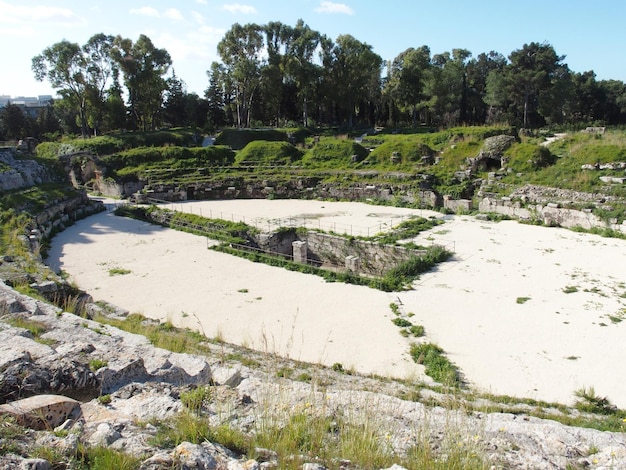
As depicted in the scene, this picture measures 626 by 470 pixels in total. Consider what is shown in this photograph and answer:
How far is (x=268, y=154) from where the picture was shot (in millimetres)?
42031

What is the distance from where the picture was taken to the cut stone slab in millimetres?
4750

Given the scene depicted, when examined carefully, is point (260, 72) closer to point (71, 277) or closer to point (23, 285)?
point (71, 277)

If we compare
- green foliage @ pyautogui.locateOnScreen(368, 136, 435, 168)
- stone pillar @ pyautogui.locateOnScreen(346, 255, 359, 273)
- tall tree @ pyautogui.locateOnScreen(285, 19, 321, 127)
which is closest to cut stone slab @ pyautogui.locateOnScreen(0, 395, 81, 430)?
stone pillar @ pyautogui.locateOnScreen(346, 255, 359, 273)

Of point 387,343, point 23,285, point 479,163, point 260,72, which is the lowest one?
point 387,343

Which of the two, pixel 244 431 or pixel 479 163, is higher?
pixel 479 163

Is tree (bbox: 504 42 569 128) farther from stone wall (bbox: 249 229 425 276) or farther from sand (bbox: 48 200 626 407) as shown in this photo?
stone wall (bbox: 249 229 425 276)

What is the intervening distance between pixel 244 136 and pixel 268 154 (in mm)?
9104

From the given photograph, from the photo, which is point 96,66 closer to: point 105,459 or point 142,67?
point 142,67

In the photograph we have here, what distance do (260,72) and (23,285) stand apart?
43.1 meters

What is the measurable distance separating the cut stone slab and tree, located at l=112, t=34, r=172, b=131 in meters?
48.5

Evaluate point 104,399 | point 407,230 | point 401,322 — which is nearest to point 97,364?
point 104,399

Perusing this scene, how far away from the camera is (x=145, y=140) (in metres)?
47.2

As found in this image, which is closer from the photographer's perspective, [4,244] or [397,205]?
[4,244]

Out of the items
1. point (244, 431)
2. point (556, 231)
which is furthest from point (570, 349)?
point (556, 231)
